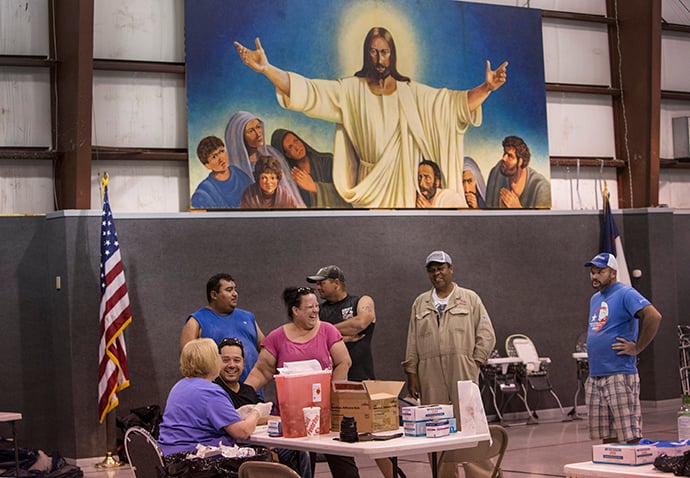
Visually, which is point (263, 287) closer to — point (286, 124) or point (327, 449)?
point (286, 124)

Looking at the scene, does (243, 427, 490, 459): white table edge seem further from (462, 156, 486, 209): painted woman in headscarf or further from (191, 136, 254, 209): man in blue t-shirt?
(462, 156, 486, 209): painted woman in headscarf

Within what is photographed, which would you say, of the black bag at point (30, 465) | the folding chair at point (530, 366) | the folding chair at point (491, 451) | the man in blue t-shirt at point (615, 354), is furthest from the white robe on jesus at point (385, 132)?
the folding chair at point (491, 451)

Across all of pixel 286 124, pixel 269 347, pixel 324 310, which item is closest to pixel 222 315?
pixel 324 310

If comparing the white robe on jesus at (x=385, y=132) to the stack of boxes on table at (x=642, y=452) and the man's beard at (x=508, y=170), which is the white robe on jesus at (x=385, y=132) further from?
the stack of boxes on table at (x=642, y=452)

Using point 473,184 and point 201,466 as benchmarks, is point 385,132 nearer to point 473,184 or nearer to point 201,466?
point 473,184

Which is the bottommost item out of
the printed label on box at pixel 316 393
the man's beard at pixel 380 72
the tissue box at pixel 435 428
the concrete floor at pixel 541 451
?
the concrete floor at pixel 541 451

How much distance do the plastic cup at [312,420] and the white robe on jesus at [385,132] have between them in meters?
5.35

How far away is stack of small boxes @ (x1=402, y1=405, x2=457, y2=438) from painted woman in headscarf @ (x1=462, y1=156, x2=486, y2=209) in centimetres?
626

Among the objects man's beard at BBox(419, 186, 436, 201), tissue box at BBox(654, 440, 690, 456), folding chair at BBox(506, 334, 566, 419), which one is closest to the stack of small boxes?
tissue box at BBox(654, 440, 690, 456)

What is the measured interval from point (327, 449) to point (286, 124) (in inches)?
224

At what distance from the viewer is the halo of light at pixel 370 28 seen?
10258 mm

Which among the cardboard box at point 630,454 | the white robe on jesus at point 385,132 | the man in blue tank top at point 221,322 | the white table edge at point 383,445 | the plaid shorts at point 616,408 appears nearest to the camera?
the cardboard box at point 630,454

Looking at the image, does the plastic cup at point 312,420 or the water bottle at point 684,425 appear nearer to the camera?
the water bottle at point 684,425

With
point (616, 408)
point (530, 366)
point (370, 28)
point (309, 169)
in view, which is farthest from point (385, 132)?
point (616, 408)
